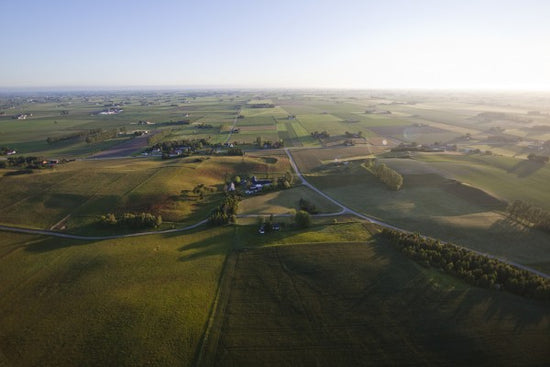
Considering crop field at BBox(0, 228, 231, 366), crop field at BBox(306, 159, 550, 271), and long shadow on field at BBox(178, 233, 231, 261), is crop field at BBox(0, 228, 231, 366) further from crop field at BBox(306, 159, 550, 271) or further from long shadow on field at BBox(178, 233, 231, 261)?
crop field at BBox(306, 159, 550, 271)

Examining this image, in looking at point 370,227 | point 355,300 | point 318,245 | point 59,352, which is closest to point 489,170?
point 370,227

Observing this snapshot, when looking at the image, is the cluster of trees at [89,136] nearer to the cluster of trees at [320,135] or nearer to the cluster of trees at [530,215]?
the cluster of trees at [320,135]

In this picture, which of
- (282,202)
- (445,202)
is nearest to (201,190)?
(282,202)

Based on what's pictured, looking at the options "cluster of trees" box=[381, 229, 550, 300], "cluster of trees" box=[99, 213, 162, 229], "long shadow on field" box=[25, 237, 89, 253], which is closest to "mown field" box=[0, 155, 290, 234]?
"cluster of trees" box=[99, 213, 162, 229]

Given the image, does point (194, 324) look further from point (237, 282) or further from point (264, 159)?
point (264, 159)

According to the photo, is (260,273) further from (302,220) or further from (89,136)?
(89,136)
